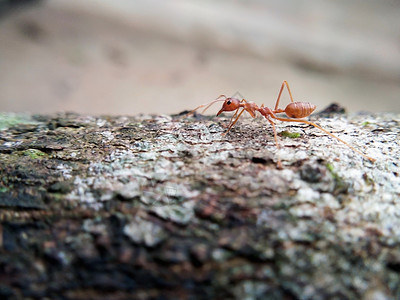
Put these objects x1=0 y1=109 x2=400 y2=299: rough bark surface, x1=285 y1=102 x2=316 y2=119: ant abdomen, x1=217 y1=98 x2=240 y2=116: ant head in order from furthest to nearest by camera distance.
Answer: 1. x1=217 y1=98 x2=240 y2=116: ant head
2. x1=285 y1=102 x2=316 y2=119: ant abdomen
3. x1=0 y1=109 x2=400 y2=299: rough bark surface

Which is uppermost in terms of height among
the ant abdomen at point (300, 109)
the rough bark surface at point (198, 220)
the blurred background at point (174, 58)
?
the blurred background at point (174, 58)

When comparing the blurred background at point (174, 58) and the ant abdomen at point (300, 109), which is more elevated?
the blurred background at point (174, 58)

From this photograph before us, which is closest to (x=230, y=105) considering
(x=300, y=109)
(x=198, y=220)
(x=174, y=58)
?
(x=300, y=109)

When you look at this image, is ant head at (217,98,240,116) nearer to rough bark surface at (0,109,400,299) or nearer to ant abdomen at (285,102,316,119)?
ant abdomen at (285,102,316,119)

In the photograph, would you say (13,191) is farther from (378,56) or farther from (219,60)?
(378,56)

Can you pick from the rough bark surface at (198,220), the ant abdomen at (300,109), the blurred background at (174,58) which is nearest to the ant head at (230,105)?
the ant abdomen at (300,109)

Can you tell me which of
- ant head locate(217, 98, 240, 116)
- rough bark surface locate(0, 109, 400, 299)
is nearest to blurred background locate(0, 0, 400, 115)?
ant head locate(217, 98, 240, 116)

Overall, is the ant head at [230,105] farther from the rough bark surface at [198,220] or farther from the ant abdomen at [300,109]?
the rough bark surface at [198,220]
